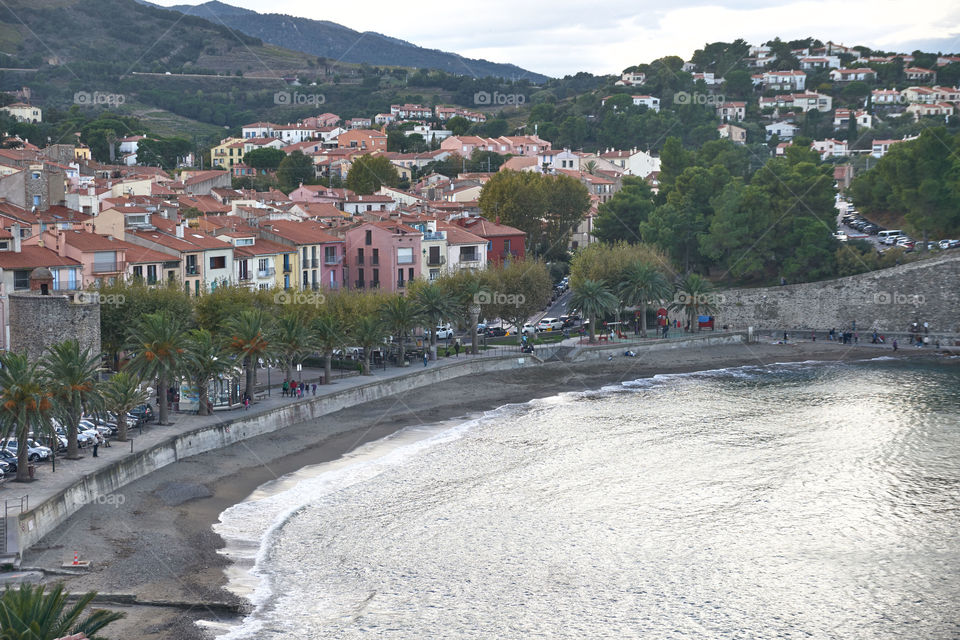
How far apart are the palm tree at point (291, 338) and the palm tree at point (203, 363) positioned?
3.79 m

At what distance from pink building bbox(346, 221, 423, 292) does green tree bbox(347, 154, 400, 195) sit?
34826mm

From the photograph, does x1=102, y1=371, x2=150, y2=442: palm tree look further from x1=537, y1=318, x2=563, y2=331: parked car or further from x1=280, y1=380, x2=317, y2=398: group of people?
x1=537, y1=318, x2=563, y2=331: parked car

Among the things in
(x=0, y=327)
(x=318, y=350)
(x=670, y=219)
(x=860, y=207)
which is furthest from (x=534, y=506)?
(x=860, y=207)

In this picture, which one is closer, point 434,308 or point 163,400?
Answer: point 163,400

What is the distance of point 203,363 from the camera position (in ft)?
133

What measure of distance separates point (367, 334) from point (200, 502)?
17169mm

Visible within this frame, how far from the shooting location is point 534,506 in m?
34.8

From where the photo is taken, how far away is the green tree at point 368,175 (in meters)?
103

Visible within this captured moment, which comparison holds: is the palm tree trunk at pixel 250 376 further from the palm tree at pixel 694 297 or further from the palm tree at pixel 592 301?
the palm tree at pixel 694 297

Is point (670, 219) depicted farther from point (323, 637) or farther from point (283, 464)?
point (323, 637)

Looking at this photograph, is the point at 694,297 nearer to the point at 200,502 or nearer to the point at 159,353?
the point at 159,353

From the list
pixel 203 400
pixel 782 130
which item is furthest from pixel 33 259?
pixel 782 130

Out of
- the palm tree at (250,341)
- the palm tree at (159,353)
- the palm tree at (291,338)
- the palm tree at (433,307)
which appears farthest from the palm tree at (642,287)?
the palm tree at (159,353)

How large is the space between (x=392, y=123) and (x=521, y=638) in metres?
149
